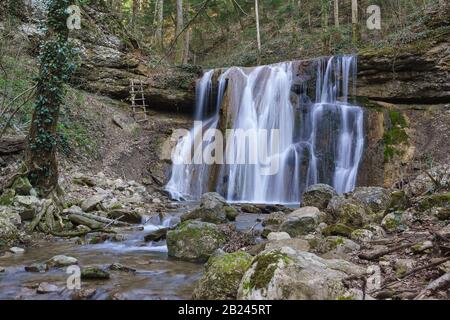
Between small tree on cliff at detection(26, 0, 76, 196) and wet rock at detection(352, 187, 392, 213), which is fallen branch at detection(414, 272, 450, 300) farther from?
small tree on cliff at detection(26, 0, 76, 196)

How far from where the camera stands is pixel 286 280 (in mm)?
3229

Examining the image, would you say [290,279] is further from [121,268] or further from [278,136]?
[278,136]

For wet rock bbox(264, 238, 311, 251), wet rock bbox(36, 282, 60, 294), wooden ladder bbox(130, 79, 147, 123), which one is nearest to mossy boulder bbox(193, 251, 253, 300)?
wet rock bbox(264, 238, 311, 251)

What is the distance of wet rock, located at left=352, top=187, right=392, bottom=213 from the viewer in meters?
7.62

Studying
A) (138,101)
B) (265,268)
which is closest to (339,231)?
(265,268)

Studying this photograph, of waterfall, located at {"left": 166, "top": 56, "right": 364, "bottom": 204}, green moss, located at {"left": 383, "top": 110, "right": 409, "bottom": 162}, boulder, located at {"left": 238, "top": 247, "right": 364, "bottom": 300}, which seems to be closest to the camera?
boulder, located at {"left": 238, "top": 247, "right": 364, "bottom": 300}

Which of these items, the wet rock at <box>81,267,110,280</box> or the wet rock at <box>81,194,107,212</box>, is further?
the wet rock at <box>81,194,107,212</box>

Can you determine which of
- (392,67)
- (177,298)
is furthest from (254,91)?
(177,298)

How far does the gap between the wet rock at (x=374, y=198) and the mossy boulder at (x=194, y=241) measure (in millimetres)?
3103

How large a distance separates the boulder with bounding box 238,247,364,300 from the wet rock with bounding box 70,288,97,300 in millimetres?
1727

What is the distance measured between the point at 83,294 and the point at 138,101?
13.3m

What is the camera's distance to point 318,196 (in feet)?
29.6
